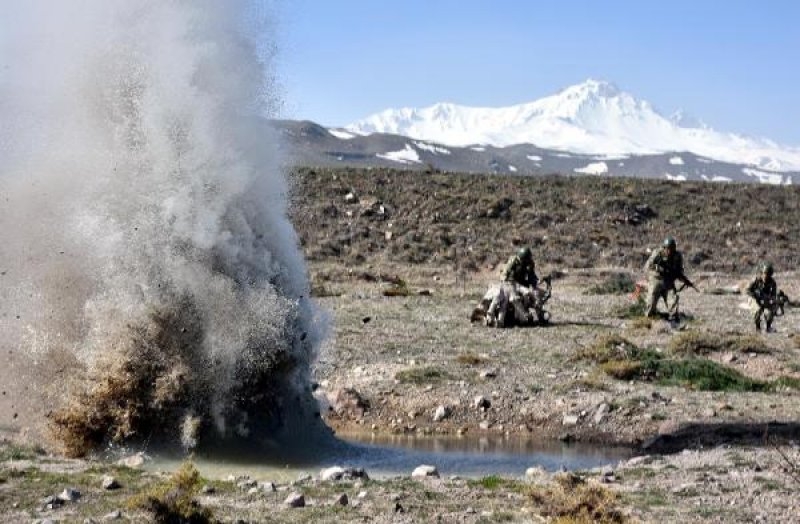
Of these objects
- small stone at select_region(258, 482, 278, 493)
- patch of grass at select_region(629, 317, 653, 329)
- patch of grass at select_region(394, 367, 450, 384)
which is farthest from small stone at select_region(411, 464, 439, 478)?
patch of grass at select_region(629, 317, 653, 329)

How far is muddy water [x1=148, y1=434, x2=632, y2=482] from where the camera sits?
13305mm

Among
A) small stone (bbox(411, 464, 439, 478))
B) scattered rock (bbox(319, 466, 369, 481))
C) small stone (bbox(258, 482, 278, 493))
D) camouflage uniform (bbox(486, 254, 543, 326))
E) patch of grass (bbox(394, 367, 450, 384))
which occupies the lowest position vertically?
patch of grass (bbox(394, 367, 450, 384))

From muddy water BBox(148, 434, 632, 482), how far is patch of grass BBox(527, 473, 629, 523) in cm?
337

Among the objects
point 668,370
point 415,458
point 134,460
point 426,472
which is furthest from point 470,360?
point 134,460

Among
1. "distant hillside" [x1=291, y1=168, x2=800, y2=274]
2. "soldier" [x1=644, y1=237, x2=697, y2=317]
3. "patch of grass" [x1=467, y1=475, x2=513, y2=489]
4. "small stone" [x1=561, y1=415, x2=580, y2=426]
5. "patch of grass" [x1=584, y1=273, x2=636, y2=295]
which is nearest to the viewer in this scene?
"patch of grass" [x1=467, y1=475, x2=513, y2=489]

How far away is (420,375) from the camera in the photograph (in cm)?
2028

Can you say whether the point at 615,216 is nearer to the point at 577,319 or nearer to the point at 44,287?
the point at 577,319

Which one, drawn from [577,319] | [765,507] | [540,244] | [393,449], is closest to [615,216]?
[540,244]

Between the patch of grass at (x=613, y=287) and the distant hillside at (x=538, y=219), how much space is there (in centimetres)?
636

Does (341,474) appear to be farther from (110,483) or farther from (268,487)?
(110,483)

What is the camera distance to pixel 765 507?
418 inches

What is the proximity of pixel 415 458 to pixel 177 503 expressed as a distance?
6232 millimetres

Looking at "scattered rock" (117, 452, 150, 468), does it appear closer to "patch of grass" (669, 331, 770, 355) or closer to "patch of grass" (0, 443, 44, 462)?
"patch of grass" (0, 443, 44, 462)

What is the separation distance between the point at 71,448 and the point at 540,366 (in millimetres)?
10826
